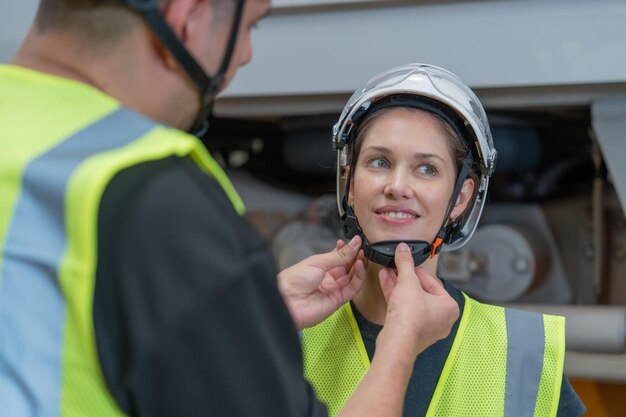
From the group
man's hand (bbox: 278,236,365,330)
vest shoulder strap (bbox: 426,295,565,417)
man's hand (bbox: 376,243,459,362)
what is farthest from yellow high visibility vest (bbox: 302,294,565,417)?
man's hand (bbox: 376,243,459,362)

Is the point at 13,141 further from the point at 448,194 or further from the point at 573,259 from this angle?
the point at 573,259

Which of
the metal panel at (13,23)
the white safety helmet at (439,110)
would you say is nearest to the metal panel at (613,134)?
the white safety helmet at (439,110)

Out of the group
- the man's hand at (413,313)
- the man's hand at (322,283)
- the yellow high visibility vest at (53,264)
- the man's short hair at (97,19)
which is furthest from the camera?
the man's hand at (322,283)

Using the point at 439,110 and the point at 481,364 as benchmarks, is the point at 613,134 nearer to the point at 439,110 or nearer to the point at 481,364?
the point at 439,110

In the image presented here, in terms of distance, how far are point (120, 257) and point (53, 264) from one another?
0.07 metres

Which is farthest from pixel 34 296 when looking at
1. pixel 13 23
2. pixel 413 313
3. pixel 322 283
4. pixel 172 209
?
pixel 13 23

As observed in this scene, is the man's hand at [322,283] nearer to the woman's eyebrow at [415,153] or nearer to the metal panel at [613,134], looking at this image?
the woman's eyebrow at [415,153]

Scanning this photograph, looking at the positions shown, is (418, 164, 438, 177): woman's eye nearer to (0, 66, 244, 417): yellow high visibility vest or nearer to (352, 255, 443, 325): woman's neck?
(352, 255, 443, 325): woman's neck

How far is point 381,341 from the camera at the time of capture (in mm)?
1458

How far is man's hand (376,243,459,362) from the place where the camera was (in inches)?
57.3

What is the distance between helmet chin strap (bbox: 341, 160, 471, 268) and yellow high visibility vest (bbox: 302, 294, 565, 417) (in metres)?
0.16

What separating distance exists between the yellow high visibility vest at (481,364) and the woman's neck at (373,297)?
34 millimetres

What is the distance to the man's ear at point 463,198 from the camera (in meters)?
2.05

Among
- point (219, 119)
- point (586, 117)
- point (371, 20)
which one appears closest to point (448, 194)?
point (371, 20)
